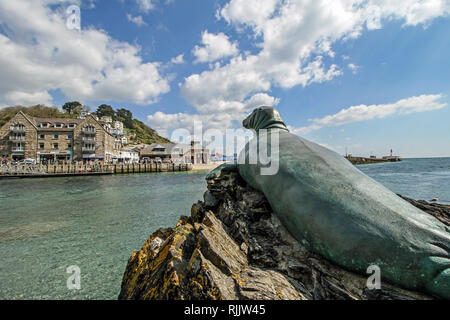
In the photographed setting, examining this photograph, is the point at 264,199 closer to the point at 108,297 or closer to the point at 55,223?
the point at 108,297

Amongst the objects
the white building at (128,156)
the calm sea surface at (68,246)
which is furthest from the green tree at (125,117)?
the calm sea surface at (68,246)

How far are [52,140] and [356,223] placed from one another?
6015cm

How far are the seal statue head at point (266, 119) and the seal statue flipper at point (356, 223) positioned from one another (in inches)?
63.5

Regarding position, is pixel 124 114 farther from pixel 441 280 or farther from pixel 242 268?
pixel 441 280

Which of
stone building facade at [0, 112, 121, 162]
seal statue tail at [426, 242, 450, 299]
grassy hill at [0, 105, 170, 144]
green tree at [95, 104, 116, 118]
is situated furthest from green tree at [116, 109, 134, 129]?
seal statue tail at [426, 242, 450, 299]

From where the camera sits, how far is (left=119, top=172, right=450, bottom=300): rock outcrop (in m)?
1.96

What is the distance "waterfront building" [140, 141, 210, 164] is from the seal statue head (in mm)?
56464

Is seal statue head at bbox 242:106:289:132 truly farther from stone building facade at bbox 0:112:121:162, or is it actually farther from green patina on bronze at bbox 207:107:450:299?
stone building facade at bbox 0:112:121:162

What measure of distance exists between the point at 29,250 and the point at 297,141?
7.15 m

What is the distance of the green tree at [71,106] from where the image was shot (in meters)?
99.6

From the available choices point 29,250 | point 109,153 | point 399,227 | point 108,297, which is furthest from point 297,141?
point 109,153

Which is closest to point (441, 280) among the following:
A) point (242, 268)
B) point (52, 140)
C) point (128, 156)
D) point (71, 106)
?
point (242, 268)

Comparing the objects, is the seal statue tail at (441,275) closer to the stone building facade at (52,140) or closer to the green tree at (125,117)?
the stone building facade at (52,140)
